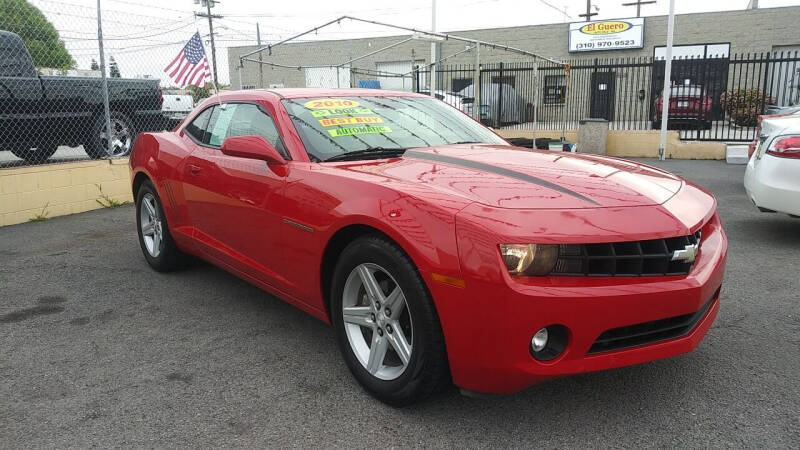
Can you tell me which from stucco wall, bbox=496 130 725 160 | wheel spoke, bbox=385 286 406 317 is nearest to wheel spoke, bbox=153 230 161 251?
wheel spoke, bbox=385 286 406 317

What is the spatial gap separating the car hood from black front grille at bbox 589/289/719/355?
0.48 meters

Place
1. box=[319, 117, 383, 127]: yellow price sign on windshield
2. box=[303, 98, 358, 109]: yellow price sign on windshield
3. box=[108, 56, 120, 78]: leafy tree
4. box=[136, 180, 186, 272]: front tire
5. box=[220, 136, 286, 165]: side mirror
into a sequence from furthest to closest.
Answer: box=[108, 56, 120, 78]: leafy tree
box=[136, 180, 186, 272]: front tire
box=[303, 98, 358, 109]: yellow price sign on windshield
box=[319, 117, 383, 127]: yellow price sign on windshield
box=[220, 136, 286, 165]: side mirror

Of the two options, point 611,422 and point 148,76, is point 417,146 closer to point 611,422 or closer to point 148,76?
point 611,422

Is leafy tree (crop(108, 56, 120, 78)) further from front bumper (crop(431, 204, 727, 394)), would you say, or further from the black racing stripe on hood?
front bumper (crop(431, 204, 727, 394))

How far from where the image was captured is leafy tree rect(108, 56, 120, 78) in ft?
27.0

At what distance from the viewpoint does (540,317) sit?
2.12 metres

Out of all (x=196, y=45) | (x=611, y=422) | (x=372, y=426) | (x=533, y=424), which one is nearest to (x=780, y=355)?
(x=611, y=422)

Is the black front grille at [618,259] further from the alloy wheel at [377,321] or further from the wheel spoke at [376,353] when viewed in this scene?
the wheel spoke at [376,353]

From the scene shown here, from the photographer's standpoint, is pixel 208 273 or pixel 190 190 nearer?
pixel 190 190

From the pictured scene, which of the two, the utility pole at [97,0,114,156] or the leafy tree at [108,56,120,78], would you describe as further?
the leafy tree at [108,56,120,78]

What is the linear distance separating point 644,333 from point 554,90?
20.9 m

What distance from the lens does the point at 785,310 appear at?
370 centimetres

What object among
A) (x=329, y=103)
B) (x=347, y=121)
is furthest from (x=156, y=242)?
(x=347, y=121)

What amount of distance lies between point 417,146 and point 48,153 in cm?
668
